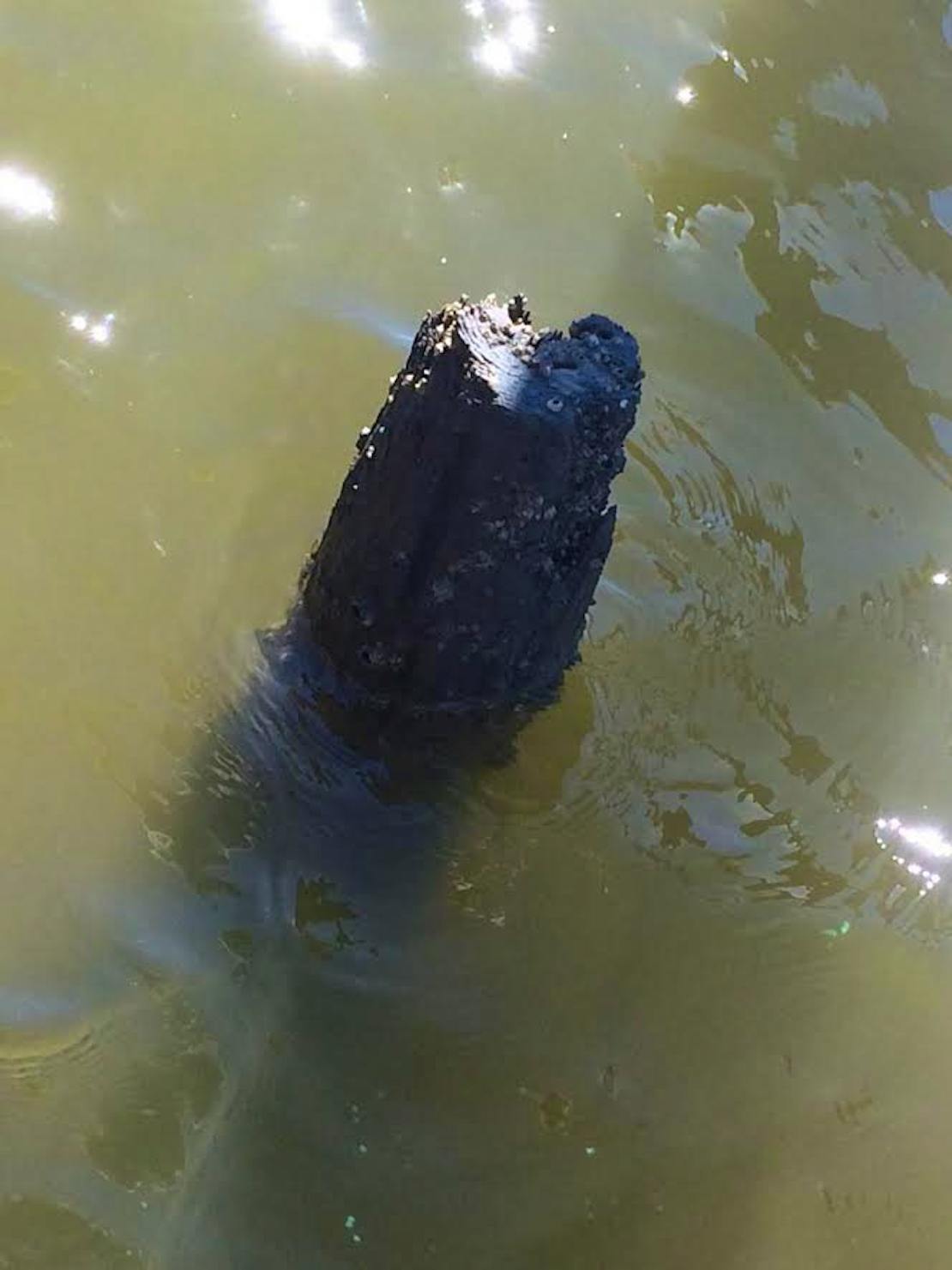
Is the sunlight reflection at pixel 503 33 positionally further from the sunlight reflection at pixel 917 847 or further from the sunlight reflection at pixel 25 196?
the sunlight reflection at pixel 917 847

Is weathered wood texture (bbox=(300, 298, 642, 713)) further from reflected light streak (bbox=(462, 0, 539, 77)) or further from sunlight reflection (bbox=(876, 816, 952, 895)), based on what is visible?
reflected light streak (bbox=(462, 0, 539, 77))

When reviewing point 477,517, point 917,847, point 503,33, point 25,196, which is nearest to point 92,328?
point 25,196

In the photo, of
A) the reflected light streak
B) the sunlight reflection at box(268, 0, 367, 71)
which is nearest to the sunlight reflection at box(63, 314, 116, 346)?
the sunlight reflection at box(268, 0, 367, 71)

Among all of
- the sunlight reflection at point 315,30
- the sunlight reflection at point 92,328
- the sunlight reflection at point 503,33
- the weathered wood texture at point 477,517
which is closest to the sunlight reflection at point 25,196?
the sunlight reflection at point 92,328

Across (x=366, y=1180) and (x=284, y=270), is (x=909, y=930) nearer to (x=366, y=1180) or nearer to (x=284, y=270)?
(x=366, y=1180)

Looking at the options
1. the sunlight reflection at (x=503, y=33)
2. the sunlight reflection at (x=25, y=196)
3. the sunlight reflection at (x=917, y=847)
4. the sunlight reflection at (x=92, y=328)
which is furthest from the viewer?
the sunlight reflection at (x=503, y=33)

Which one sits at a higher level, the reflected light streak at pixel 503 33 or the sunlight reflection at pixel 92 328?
the reflected light streak at pixel 503 33

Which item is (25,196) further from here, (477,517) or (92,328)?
(477,517)
